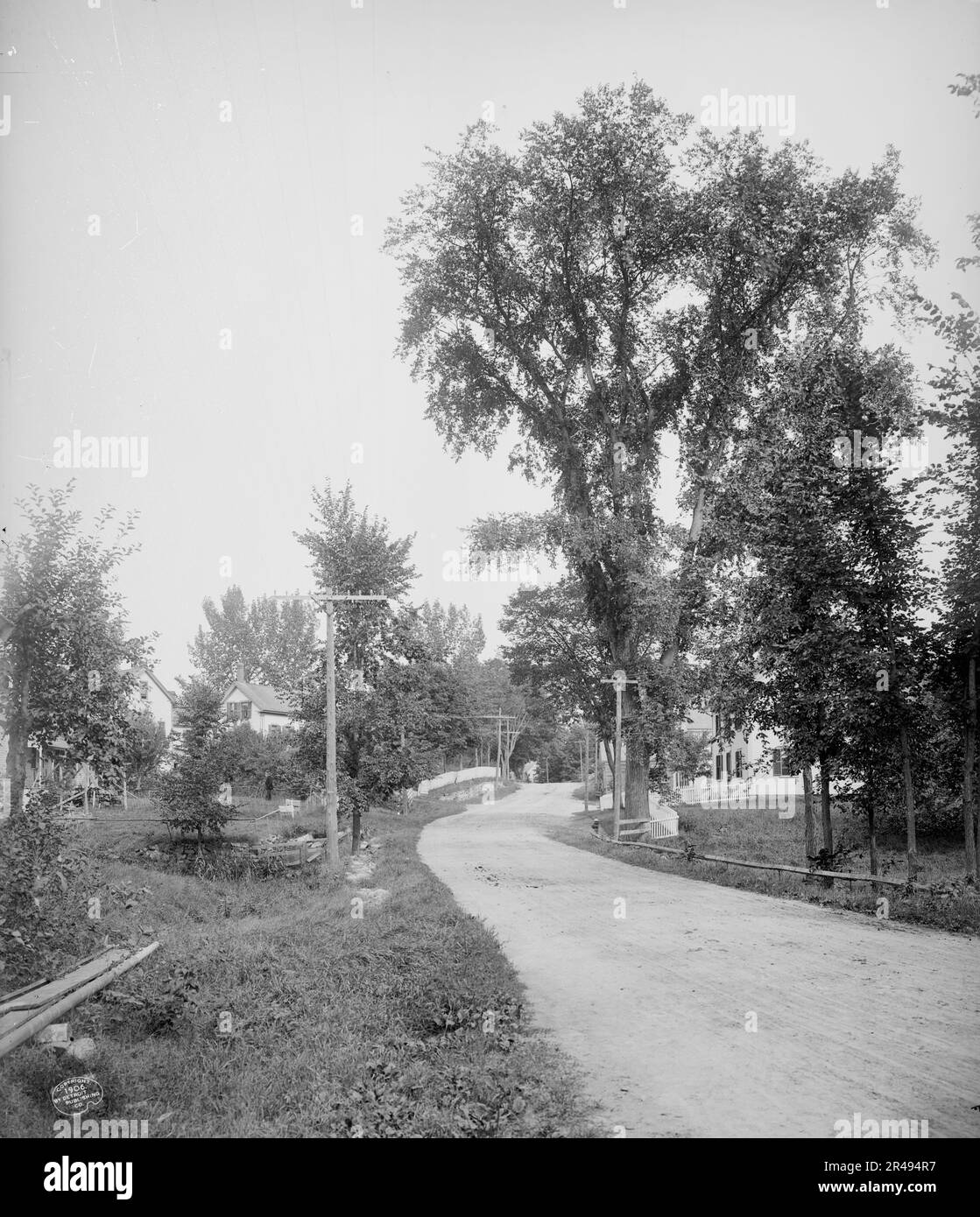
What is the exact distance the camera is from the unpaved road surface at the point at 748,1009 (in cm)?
522

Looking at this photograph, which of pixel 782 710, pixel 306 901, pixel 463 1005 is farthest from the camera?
pixel 306 901

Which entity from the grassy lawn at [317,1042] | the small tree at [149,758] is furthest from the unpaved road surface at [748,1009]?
the small tree at [149,758]

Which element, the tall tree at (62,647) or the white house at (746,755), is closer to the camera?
the tall tree at (62,647)

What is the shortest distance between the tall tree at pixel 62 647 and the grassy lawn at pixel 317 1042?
2.67m

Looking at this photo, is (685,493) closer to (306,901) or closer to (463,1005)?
(306,901)

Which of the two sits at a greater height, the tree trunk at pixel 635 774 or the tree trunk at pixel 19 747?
the tree trunk at pixel 19 747

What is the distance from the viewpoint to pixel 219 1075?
633 centimetres

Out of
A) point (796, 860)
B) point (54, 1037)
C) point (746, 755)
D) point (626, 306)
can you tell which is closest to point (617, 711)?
point (796, 860)

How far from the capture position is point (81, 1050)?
643cm

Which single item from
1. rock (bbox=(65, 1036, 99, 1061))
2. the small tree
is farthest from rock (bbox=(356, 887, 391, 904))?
the small tree

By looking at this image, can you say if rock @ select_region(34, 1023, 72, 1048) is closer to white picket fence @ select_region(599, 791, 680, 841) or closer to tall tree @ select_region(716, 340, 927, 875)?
tall tree @ select_region(716, 340, 927, 875)

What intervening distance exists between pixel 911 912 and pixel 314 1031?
8532 mm

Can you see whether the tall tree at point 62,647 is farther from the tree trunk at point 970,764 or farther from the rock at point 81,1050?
the tree trunk at point 970,764
